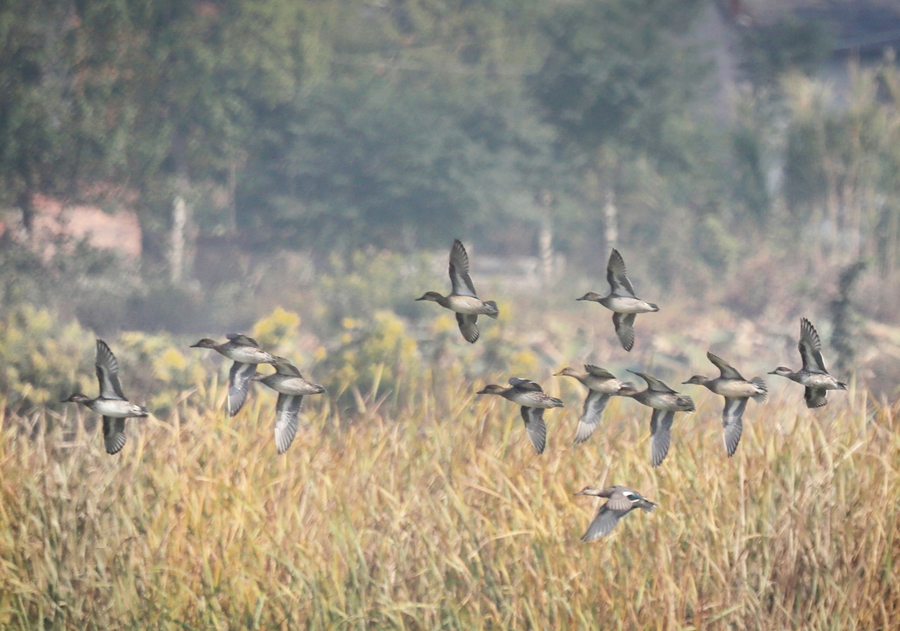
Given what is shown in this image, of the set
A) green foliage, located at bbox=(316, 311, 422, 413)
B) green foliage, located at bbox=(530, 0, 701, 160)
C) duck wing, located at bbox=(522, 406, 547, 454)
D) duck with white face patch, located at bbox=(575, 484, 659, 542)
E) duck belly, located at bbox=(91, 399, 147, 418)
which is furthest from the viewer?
green foliage, located at bbox=(530, 0, 701, 160)

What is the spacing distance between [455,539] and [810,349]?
1.99m

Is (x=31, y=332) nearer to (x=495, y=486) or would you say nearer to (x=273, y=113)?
(x=495, y=486)

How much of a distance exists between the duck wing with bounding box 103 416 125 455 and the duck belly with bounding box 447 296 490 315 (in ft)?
2.29

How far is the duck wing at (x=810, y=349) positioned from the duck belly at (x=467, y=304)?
65cm

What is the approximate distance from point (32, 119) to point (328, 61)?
24.9 ft

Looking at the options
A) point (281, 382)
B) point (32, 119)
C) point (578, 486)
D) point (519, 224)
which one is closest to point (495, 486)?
point (578, 486)

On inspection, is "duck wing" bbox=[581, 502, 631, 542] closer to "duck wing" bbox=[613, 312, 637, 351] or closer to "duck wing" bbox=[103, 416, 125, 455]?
"duck wing" bbox=[613, 312, 637, 351]

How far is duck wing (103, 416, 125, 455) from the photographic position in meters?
2.05

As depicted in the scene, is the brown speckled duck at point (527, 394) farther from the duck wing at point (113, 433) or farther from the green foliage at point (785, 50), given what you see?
the green foliage at point (785, 50)

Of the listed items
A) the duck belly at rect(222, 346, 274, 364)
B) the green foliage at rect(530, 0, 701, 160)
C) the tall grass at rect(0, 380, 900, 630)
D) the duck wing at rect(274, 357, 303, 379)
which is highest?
the green foliage at rect(530, 0, 701, 160)

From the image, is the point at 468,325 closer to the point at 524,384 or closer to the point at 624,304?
the point at 524,384

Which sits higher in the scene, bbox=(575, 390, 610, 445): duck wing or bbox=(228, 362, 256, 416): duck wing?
bbox=(228, 362, 256, 416): duck wing

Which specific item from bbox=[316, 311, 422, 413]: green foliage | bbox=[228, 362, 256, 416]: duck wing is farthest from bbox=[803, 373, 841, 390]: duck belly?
bbox=[316, 311, 422, 413]: green foliage

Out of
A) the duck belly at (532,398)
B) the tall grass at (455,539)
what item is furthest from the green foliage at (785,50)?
the duck belly at (532,398)
